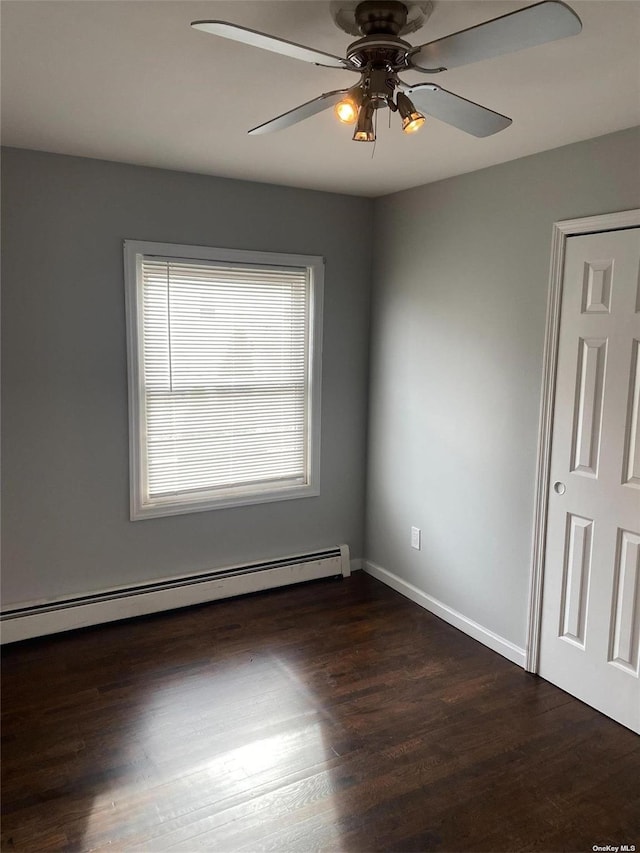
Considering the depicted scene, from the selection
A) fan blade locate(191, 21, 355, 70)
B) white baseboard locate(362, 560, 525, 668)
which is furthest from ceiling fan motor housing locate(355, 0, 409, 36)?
white baseboard locate(362, 560, 525, 668)

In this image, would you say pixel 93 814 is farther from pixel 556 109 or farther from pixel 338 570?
pixel 556 109

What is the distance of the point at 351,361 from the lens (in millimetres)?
4094

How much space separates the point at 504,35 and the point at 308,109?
2.10ft

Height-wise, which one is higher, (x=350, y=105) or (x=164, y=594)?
(x=350, y=105)

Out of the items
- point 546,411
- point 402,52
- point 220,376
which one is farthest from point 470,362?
point 402,52

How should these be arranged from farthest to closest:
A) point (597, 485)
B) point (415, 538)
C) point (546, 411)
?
point (415, 538) → point (546, 411) → point (597, 485)

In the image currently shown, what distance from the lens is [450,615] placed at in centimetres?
354

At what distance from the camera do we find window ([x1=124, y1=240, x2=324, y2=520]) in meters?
3.40

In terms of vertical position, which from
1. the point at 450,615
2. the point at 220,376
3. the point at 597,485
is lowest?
the point at 450,615

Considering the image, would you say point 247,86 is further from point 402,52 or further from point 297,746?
point 297,746

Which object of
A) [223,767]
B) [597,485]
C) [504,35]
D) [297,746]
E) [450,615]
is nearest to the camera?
[504,35]

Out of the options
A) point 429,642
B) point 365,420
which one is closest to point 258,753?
point 429,642

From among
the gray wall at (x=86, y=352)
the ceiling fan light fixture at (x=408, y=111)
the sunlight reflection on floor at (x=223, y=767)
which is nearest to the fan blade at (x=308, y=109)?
the ceiling fan light fixture at (x=408, y=111)

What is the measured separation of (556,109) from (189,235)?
6.49 feet
